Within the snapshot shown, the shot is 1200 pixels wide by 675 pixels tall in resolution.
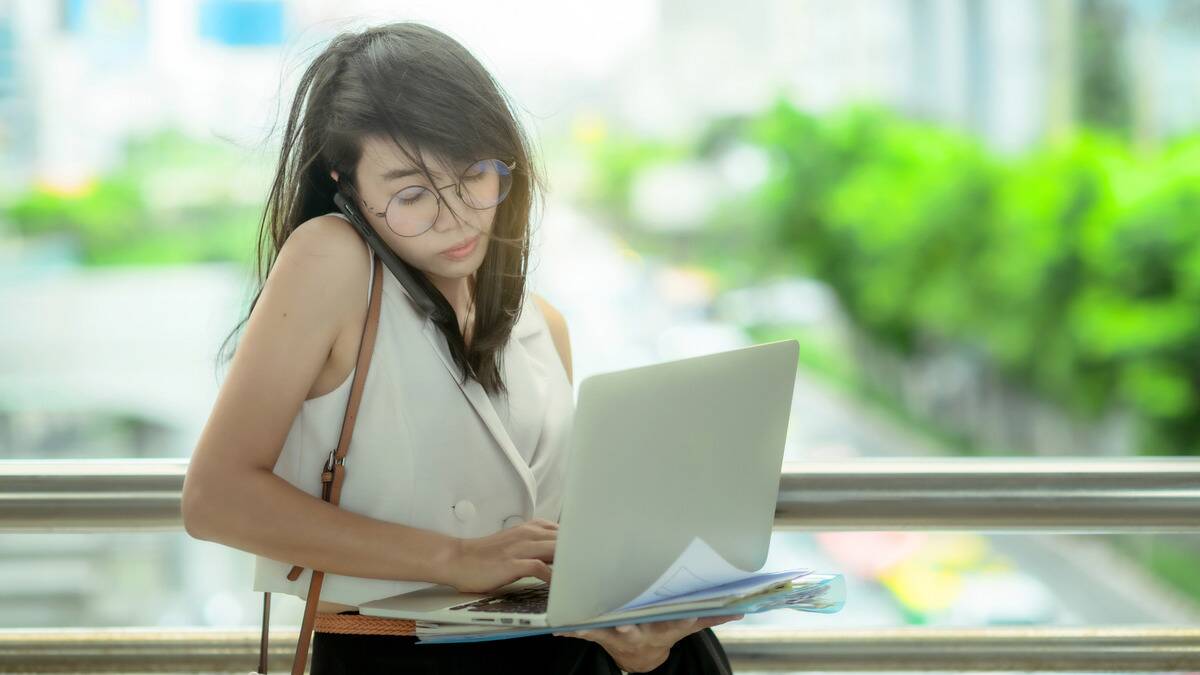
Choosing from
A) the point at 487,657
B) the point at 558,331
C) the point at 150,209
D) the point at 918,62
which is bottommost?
the point at 487,657

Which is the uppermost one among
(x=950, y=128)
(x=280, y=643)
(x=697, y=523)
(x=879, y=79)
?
(x=879, y=79)

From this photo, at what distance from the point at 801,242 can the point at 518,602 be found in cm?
2506

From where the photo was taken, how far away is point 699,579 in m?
0.89

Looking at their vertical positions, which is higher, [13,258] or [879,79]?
[879,79]

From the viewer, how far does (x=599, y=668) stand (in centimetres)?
93

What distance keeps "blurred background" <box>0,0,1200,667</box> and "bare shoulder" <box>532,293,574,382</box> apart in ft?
29.5

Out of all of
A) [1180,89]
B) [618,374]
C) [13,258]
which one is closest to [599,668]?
[618,374]

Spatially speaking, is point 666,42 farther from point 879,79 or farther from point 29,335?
point 29,335

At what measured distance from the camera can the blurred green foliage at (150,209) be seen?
26.3m

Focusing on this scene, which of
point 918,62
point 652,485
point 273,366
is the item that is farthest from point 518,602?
point 918,62

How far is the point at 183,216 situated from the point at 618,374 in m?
29.1

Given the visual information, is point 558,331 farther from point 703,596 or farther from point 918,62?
point 918,62

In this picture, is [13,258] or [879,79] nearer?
[13,258]

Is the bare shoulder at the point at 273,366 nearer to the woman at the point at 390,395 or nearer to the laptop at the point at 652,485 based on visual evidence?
the woman at the point at 390,395
